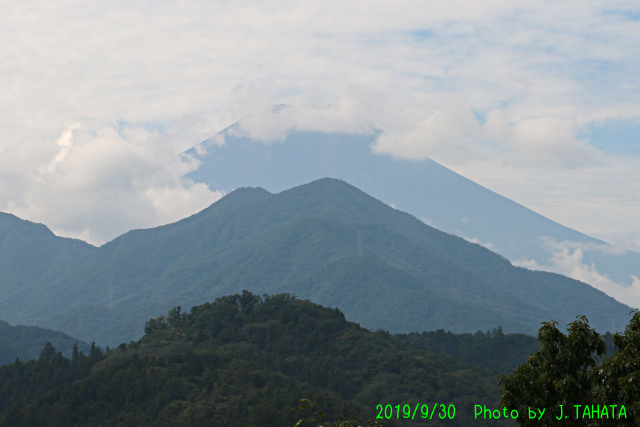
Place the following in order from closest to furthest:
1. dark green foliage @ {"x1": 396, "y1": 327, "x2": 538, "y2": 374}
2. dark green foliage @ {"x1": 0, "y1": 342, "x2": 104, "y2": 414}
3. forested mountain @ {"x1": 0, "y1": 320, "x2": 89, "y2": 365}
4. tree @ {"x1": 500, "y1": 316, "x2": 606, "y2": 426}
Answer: tree @ {"x1": 500, "y1": 316, "x2": 606, "y2": 426} → dark green foliage @ {"x1": 0, "y1": 342, "x2": 104, "y2": 414} → dark green foliage @ {"x1": 396, "y1": 327, "x2": 538, "y2": 374} → forested mountain @ {"x1": 0, "y1": 320, "x2": 89, "y2": 365}

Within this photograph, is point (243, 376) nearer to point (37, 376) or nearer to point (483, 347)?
point (37, 376)

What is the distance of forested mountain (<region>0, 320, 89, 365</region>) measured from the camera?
138 meters

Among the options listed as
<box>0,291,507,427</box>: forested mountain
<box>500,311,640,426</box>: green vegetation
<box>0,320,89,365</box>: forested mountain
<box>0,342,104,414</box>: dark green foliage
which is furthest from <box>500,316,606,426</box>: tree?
<box>0,320,89,365</box>: forested mountain

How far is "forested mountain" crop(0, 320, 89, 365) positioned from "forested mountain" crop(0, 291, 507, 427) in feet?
180

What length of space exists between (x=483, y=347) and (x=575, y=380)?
108 meters

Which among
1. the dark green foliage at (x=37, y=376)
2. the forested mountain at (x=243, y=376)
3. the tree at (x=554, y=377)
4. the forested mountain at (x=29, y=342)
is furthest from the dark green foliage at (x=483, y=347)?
the tree at (x=554, y=377)

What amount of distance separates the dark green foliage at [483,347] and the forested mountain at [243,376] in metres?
20.2

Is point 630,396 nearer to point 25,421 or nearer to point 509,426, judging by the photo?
point 25,421

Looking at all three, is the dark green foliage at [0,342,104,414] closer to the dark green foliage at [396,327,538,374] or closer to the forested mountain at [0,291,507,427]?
the forested mountain at [0,291,507,427]

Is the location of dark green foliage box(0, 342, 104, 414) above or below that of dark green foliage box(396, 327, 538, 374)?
below

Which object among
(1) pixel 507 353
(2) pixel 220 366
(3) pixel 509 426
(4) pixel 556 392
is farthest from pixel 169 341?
(4) pixel 556 392

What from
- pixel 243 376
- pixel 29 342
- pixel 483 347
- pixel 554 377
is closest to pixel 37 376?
pixel 243 376

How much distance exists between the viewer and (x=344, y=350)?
92.3 metres

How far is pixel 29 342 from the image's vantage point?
148500 millimetres
